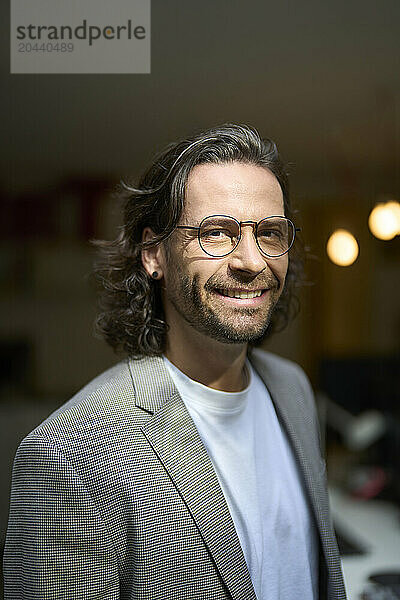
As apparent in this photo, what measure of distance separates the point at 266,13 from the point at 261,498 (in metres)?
1.05

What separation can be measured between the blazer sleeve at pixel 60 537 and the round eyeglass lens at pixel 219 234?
0.45 metres

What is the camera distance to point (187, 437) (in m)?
1.29

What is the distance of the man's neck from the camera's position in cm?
137

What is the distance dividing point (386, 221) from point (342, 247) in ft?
0.52

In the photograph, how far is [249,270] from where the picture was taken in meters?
1.29

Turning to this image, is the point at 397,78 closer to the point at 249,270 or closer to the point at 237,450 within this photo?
the point at 249,270

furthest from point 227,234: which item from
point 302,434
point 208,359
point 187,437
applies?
point 302,434

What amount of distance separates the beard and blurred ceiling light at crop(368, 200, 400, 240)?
690 mm

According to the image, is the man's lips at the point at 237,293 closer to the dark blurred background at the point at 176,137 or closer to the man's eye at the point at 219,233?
the man's eye at the point at 219,233

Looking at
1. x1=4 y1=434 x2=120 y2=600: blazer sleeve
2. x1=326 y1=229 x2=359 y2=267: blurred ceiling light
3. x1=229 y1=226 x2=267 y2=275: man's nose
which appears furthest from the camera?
x1=326 y1=229 x2=359 y2=267: blurred ceiling light

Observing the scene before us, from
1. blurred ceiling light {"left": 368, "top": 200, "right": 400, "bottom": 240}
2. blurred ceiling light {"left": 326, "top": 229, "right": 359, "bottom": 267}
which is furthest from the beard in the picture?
blurred ceiling light {"left": 368, "top": 200, "right": 400, "bottom": 240}

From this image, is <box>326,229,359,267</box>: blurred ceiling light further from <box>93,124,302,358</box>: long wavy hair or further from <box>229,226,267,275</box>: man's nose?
<box>229,226,267,275</box>: man's nose

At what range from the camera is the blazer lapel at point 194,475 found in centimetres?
124

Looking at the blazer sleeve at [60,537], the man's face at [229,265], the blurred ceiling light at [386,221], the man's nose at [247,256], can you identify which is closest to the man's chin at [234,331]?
the man's face at [229,265]
